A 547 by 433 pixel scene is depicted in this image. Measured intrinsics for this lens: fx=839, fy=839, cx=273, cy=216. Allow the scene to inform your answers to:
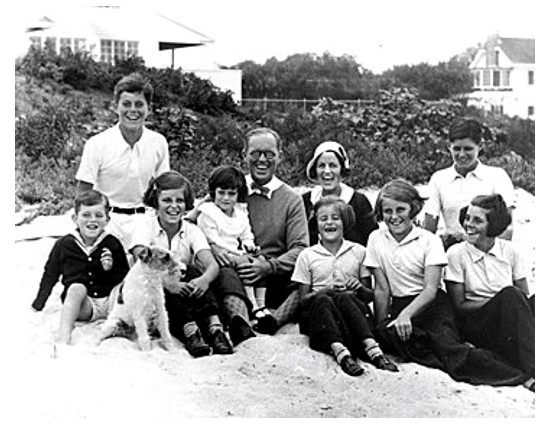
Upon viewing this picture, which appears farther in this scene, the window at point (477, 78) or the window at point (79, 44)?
the window at point (477, 78)

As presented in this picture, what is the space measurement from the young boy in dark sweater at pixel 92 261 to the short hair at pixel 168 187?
218 millimetres

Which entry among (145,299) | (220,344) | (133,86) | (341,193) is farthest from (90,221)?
(341,193)

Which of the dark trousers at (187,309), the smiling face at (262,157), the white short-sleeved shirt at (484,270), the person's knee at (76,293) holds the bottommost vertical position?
the dark trousers at (187,309)

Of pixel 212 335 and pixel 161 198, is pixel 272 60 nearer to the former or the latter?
pixel 161 198

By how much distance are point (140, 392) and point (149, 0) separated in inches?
71.1

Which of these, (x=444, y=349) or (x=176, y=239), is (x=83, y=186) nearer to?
(x=176, y=239)

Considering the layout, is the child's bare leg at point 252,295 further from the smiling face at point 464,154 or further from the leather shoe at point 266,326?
the smiling face at point 464,154

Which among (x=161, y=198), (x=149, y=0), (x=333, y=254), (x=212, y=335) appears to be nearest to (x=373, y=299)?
(x=333, y=254)

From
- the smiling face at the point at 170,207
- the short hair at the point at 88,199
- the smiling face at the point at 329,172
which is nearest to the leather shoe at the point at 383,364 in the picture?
the smiling face at the point at 329,172

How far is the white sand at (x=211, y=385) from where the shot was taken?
3648 millimetres

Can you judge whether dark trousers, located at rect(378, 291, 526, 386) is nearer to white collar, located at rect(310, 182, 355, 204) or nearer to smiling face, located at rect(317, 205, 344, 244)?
smiling face, located at rect(317, 205, 344, 244)

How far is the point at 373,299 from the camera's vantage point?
387 cm

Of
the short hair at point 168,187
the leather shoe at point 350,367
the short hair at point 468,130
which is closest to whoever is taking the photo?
the leather shoe at point 350,367

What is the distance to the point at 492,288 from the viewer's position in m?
3.86
